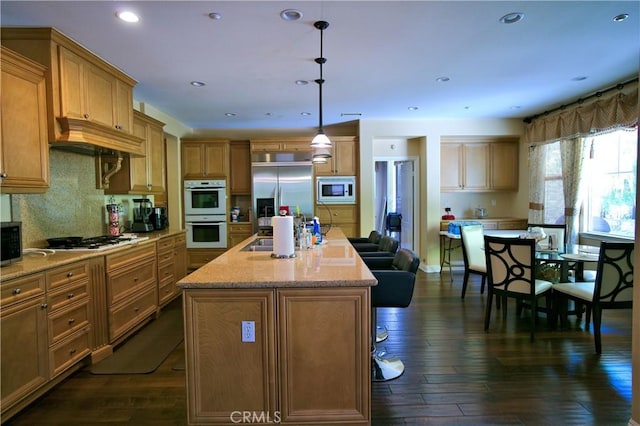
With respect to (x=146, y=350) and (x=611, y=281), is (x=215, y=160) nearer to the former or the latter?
(x=146, y=350)

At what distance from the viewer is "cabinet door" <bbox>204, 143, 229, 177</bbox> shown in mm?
5852

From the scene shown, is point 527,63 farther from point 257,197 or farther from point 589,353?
point 257,197

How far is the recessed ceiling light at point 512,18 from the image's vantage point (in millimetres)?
2408

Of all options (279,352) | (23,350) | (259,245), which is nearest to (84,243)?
(23,350)

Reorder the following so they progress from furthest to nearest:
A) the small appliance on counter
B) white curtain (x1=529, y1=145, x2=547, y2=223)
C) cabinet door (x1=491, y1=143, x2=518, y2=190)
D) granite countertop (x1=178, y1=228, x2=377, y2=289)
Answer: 1. cabinet door (x1=491, y1=143, x2=518, y2=190)
2. white curtain (x1=529, y1=145, x2=547, y2=223)
3. the small appliance on counter
4. granite countertop (x1=178, y1=228, x2=377, y2=289)

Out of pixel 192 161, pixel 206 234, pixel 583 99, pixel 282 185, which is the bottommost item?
pixel 206 234

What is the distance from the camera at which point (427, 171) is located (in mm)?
5688

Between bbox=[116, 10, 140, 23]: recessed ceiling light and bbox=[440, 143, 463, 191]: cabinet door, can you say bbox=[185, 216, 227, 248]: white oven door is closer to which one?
bbox=[116, 10, 140, 23]: recessed ceiling light

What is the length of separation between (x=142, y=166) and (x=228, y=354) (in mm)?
3072

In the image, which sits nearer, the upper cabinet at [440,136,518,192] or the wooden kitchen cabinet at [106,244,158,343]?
the wooden kitchen cabinet at [106,244,158,343]

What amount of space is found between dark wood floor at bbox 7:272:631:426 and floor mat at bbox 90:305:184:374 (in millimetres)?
90

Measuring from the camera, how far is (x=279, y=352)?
6.03 feet

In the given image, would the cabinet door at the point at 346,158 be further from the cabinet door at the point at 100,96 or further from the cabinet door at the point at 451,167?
the cabinet door at the point at 100,96

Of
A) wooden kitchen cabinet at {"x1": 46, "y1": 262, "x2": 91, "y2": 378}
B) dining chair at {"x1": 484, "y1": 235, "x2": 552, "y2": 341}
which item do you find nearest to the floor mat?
wooden kitchen cabinet at {"x1": 46, "y1": 262, "x2": 91, "y2": 378}
